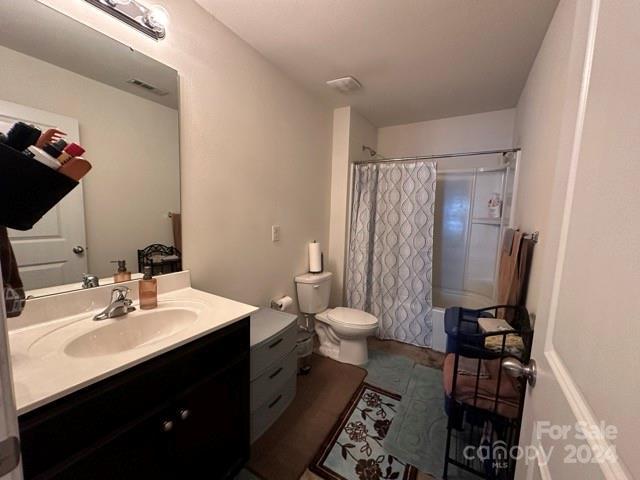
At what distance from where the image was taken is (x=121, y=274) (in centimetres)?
117

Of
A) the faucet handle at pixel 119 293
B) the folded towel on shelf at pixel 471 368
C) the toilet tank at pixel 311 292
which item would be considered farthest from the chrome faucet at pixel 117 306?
the folded towel on shelf at pixel 471 368

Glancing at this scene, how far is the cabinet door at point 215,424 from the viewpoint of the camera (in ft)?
3.03

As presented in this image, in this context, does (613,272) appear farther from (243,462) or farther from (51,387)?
(243,462)

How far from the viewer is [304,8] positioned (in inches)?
52.7

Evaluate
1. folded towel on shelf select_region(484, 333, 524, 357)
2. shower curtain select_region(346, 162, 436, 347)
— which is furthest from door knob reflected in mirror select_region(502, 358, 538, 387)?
shower curtain select_region(346, 162, 436, 347)

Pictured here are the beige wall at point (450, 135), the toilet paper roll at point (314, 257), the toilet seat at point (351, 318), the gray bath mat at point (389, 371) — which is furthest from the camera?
the beige wall at point (450, 135)

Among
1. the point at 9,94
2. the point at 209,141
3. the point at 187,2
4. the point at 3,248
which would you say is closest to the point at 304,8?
the point at 187,2

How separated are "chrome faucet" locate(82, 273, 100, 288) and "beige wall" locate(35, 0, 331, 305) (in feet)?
1.27

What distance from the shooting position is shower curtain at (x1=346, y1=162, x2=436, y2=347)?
7.88 ft

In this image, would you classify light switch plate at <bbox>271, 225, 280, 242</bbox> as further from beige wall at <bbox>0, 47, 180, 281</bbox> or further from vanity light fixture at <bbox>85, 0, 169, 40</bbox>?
vanity light fixture at <bbox>85, 0, 169, 40</bbox>

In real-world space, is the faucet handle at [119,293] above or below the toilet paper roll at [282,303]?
above

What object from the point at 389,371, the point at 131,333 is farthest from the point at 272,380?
the point at 389,371

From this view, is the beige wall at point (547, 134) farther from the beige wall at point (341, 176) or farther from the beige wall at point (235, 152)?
the beige wall at point (235, 152)

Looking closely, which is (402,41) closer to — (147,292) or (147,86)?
(147,86)
